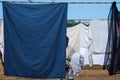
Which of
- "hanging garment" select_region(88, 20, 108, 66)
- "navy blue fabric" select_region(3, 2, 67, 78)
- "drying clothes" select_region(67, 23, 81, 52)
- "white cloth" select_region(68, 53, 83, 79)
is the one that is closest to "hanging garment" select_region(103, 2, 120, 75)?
"white cloth" select_region(68, 53, 83, 79)

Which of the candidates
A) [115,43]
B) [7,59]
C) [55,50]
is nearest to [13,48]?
[7,59]

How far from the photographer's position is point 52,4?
10.2m

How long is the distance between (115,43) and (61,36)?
1526 mm

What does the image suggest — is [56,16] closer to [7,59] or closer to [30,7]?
[30,7]

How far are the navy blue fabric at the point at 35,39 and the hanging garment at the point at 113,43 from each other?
1378 millimetres

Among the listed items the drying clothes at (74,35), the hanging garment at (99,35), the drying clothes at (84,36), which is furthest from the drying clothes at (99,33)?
the drying clothes at (84,36)

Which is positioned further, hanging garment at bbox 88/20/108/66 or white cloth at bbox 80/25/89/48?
white cloth at bbox 80/25/89/48

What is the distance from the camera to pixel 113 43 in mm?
10883

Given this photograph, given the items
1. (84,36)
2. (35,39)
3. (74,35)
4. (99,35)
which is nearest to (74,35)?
(74,35)

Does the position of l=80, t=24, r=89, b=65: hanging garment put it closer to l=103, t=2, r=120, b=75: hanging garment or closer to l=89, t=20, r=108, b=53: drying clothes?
l=89, t=20, r=108, b=53: drying clothes

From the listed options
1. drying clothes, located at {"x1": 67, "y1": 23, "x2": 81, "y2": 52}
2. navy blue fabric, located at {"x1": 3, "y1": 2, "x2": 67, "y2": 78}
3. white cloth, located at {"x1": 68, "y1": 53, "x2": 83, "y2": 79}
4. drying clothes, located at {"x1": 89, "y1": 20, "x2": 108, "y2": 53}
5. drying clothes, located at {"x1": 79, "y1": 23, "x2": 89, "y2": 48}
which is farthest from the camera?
drying clothes, located at {"x1": 79, "y1": 23, "x2": 89, "y2": 48}

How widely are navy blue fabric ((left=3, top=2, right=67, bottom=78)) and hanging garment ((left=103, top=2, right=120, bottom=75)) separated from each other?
54.3 inches

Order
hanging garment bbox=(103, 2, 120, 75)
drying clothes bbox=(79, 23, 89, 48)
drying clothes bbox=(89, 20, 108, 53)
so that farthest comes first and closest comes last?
1. drying clothes bbox=(79, 23, 89, 48)
2. drying clothes bbox=(89, 20, 108, 53)
3. hanging garment bbox=(103, 2, 120, 75)

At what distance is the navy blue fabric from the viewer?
10258 mm
